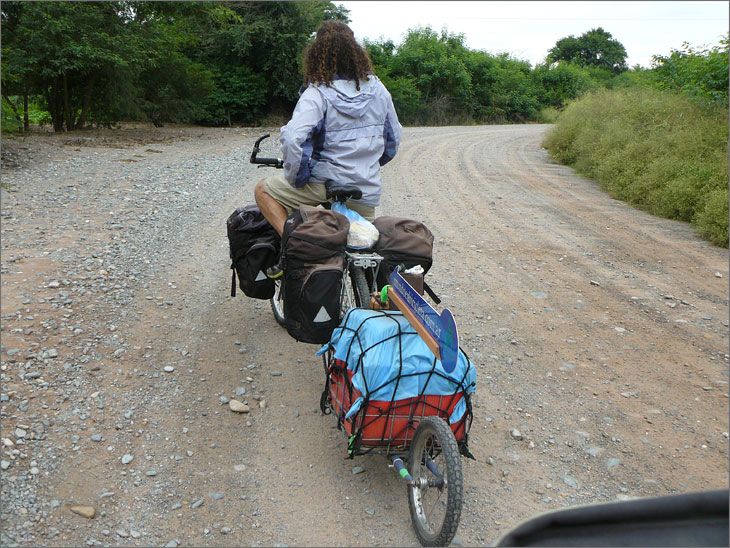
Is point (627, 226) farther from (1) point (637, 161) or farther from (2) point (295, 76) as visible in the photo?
(2) point (295, 76)

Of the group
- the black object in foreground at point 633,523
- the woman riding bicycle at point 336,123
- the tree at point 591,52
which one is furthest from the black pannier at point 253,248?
the tree at point 591,52

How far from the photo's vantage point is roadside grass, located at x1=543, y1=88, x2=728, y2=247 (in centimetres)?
895

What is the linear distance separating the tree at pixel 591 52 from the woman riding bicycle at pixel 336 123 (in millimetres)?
47438

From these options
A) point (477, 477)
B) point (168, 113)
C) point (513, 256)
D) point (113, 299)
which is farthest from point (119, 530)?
point (168, 113)

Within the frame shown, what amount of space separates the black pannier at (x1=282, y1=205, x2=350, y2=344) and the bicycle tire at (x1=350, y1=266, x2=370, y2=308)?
9.1 inches

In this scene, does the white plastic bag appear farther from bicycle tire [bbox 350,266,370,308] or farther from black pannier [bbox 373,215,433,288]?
bicycle tire [bbox 350,266,370,308]

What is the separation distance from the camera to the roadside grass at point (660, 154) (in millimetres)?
8945

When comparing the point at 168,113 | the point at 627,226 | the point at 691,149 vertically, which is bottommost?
the point at 168,113

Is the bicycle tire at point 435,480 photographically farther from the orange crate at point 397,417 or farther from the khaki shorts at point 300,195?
the khaki shorts at point 300,195

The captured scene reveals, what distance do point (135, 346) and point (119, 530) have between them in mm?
1964

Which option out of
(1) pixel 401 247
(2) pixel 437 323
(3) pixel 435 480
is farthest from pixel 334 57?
(3) pixel 435 480

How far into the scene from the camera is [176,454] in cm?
379

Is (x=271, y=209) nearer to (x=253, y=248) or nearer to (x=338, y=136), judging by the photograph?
(x=253, y=248)

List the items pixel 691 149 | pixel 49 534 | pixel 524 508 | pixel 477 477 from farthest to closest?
1. pixel 691 149
2. pixel 477 477
3. pixel 524 508
4. pixel 49 534
